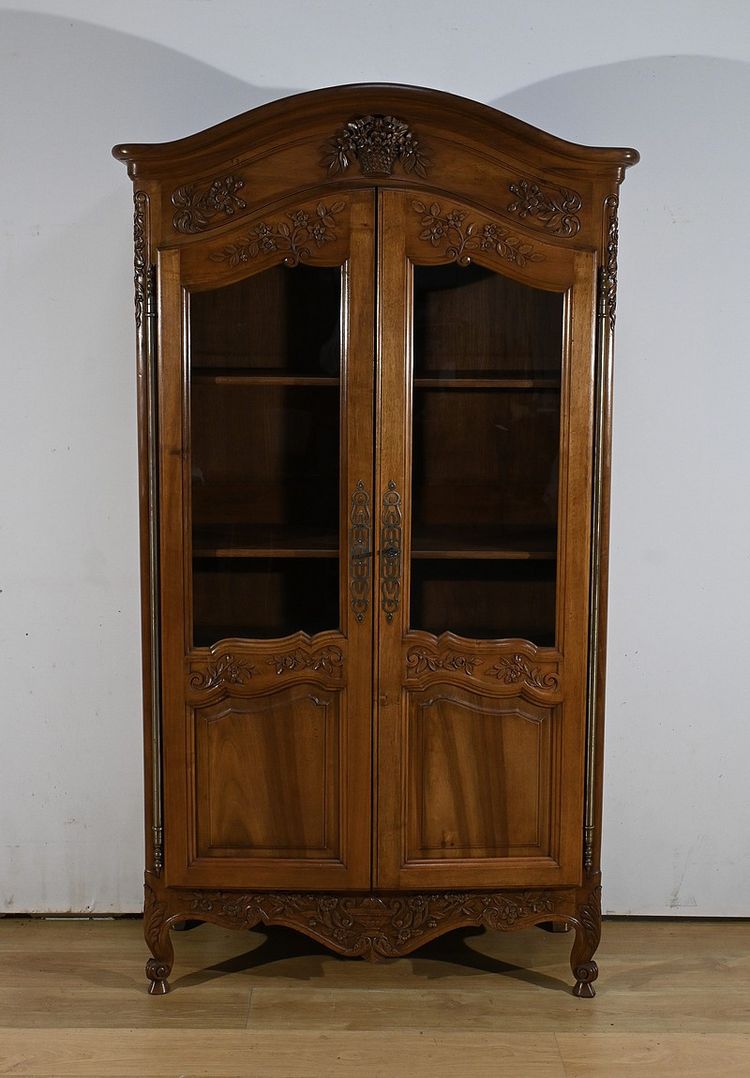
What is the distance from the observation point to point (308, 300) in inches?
87.9

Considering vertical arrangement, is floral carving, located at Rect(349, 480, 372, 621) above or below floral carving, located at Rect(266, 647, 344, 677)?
above

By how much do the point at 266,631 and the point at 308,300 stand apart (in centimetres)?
75

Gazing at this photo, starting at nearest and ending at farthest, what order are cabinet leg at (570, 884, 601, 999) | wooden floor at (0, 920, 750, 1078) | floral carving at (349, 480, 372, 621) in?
wooden floor at (0, 920, 750, 1078) → floral carving at (349, 480, 372, 621) → cabinet leg at (570, 884, 601, 999)

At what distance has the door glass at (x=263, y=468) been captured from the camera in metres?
2.26

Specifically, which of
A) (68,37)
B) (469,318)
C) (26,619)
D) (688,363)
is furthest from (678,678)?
(68,37)

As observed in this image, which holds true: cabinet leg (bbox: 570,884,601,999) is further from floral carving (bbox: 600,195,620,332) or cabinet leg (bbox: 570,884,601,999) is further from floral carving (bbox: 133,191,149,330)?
floral carving (bbox: 133,191,149,330)

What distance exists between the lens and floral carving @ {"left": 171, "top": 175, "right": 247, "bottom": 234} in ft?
7.18

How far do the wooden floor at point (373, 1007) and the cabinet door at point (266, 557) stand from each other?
0.99 ft

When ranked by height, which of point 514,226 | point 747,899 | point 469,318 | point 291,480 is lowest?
point 747,899

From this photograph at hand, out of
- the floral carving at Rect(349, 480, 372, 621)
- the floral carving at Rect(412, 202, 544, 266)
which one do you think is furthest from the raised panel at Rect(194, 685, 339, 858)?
the floral carving at Rect(412, 202, 544, 266)

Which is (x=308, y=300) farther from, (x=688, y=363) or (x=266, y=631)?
(x=688, y=363)

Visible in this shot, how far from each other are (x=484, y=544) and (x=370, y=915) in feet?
2.93

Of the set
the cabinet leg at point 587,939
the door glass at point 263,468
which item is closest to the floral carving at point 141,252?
the door glass at point 263,468

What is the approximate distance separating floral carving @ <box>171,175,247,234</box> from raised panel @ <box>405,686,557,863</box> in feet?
3.81
